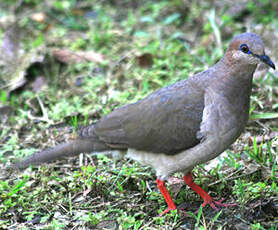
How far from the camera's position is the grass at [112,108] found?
3.90m

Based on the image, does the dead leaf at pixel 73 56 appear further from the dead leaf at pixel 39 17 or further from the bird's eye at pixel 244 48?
the bird's eye at pixel 244 48

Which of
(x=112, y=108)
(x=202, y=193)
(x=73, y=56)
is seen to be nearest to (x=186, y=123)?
(x=202, y=193)

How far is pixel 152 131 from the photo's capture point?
12.6 feet

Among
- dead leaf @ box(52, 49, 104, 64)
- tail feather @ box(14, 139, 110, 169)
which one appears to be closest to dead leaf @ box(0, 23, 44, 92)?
dead leaf @ box(52, 49, 104, 64)

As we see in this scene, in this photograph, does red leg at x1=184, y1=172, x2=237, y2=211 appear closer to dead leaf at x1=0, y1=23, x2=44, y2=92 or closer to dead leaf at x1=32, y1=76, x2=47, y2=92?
dead leaf at x1=32, y1=76, x2=47, y2=92

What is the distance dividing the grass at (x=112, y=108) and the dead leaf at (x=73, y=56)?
0.08 meters

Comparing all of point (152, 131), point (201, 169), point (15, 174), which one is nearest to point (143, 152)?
point (152, 131)

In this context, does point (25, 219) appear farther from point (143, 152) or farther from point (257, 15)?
point (257, 15)

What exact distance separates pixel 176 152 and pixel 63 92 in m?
2.57

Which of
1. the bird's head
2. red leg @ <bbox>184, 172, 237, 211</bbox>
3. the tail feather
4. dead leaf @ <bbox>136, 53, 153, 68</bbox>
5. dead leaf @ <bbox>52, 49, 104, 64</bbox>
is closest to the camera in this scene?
the bird's head

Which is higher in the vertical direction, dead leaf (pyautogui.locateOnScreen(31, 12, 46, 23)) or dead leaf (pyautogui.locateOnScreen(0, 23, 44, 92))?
dead leaf (pyautogui.locateOnScreen(31, 12, 46, 23))

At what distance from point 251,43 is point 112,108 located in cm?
215

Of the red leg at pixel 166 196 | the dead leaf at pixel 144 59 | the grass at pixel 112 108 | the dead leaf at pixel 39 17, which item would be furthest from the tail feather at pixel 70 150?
the dead leaf at pixel 39 17

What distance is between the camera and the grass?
3.90 m
